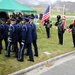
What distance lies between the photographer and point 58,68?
40.3 ft

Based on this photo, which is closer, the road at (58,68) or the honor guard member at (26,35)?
the road at (58,68)

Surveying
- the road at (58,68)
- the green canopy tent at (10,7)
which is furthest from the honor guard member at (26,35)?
the green canopy tent at (10,7)

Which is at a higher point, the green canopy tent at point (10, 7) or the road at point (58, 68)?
the green canopy tent at point (10, 7)

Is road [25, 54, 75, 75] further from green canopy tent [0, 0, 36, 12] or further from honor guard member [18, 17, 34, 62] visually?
green canopy tent [0, 0, 36, 12]

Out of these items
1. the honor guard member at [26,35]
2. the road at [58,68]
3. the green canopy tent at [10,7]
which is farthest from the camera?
the green canopy tent at [10,7]

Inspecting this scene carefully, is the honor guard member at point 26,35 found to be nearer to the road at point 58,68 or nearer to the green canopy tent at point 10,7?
the road at point 58,68

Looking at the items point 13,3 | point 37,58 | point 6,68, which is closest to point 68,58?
point 37,58

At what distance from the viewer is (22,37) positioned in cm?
1246

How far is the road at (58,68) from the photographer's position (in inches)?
452

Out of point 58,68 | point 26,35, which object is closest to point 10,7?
point 26,35

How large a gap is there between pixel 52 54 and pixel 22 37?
3031 mm

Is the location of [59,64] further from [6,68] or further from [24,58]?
[6,68]

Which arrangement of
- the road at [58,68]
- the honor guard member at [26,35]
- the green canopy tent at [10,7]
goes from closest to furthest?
1. the road at [58,68]
2. the honor guard member at [26,35]
3. the green canopy tent at [10,7]

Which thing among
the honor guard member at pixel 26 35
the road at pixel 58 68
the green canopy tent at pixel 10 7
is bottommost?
the road at pixel 58 68
